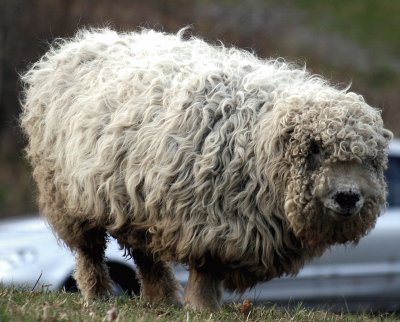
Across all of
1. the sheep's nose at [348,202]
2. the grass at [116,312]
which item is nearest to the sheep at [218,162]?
the sheep's nose at [348,202]

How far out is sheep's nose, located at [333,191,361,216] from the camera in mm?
7117

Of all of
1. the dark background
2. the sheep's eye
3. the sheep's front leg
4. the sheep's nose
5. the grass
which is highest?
the dark background

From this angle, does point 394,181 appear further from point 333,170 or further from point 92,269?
point 333,170

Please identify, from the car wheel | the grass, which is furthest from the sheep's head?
the car wheel

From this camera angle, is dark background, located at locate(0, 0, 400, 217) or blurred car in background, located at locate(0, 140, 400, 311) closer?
blurred car in background, located at locate(0, 140, 400, 311)

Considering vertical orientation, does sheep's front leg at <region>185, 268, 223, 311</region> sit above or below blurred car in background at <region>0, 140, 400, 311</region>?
below

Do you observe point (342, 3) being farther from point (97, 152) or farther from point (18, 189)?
point (97, 152)

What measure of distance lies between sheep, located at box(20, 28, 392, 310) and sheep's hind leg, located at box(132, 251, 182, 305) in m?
0.42

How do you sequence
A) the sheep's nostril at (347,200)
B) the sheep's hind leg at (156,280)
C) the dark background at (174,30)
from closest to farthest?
1. the sheep's nostril at (347,200)
2. the sheep's hind leg at (156,280)
3. the dark background at (174,30)

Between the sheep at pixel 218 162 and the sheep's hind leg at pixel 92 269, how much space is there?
39cm

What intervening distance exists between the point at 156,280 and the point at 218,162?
5.28ft

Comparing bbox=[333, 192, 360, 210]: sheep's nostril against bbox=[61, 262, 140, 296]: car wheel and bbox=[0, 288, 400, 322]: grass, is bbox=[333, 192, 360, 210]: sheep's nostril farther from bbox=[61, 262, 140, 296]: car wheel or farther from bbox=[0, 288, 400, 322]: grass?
bbox=[61, 262, 140, 296]: car wheel

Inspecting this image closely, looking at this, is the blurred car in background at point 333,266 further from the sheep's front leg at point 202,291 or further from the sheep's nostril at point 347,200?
the sheep's nostril at point 347,200

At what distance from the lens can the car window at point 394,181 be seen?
13.4 metres
